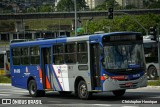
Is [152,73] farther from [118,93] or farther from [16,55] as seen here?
[118,93]

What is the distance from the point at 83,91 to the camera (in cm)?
1894

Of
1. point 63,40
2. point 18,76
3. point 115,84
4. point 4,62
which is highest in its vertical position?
point 63,40

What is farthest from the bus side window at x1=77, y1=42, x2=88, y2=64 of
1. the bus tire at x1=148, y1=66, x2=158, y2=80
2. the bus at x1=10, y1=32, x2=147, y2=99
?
the bus tire at x1=148, y1=66, x2=158, y2=80

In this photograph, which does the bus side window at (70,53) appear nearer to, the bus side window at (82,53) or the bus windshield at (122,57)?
the bus side window at (82,53)

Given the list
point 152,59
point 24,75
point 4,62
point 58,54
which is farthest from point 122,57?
point 4,62

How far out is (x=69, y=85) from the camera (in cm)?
1989

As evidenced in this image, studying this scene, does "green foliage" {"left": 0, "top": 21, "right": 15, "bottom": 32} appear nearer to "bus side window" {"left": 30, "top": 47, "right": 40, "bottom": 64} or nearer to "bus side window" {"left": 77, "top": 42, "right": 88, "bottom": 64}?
"bus side window" {"left": 30, "top": 47, "right": 40, "bottom": 64}

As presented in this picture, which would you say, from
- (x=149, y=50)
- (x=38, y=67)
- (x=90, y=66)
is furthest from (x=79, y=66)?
(x=149, y=50)

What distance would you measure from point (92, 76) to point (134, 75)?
1615 mm

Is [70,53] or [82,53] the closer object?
[82,53]

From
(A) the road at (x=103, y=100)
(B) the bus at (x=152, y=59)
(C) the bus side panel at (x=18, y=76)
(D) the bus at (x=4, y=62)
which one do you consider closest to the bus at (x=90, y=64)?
(A) the road at (x=103, y=100)

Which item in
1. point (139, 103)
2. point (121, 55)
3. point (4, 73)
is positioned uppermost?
point (121, 55)

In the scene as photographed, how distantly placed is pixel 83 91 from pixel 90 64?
1.24 m

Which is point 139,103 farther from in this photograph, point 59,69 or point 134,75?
point 59,69
